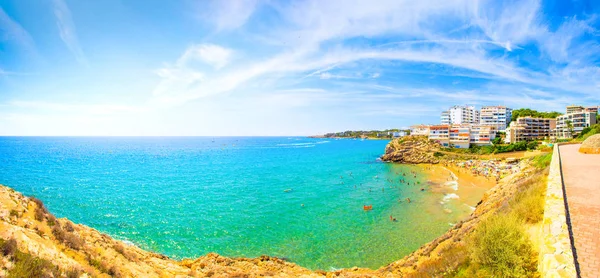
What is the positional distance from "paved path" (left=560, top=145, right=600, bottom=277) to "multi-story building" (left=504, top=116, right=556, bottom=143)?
232 feet

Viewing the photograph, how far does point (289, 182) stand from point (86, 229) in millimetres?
32327

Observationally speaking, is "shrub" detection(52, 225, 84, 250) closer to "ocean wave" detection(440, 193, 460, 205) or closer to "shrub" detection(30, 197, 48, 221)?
"shrub" detection(30, 197, 48, 221)

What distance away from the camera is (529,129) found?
2985 inches

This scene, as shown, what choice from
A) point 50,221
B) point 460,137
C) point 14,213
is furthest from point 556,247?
point 460,137

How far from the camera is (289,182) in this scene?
4341cm

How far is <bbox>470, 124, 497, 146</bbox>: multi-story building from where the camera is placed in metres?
75.4

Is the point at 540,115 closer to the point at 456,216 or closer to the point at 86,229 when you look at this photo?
the point at 456,216

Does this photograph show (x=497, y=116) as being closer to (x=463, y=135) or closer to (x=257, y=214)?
Answer: (x=463, y=135)

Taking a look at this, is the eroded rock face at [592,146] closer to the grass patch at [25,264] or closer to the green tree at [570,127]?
the grass patch at [25,264]

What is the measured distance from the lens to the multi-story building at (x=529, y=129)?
235ft

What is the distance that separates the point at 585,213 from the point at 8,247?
15894 millimetres

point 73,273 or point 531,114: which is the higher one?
point 531,114

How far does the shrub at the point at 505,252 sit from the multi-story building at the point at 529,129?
266 feet

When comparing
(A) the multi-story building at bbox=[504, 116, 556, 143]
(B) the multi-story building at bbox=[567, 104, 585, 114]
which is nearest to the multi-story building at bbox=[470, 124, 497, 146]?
(A) the multi-story building at bbox=[504, 116, 556, 143]
